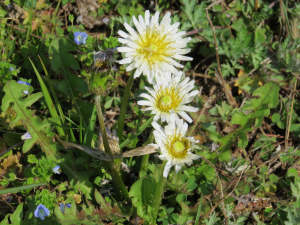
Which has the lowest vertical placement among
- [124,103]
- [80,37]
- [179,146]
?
[179,146]

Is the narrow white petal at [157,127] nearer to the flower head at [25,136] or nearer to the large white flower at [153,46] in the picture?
the large white flower at [153,46]

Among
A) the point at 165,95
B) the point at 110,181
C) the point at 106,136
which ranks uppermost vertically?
the point at 165,95

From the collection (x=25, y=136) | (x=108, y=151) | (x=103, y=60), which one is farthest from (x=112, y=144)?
(x=25, y=136)

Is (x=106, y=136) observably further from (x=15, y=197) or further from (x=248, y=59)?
(x=248, y=59)

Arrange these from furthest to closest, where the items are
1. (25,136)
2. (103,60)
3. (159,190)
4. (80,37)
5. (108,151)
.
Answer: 1. (80,37)
2. (25,136)
3. (108,151)
4. (159,190)
5. (103,60)

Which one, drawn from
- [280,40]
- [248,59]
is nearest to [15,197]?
[248,59]

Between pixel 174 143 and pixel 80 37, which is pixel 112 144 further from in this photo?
pixel 80 37

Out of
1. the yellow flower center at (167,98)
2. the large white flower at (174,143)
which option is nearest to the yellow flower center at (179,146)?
the large white flower at (174,143)

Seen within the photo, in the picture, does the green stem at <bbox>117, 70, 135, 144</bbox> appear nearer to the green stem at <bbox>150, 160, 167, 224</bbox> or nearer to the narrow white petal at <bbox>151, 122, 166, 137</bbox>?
the narrow white petal at <bbox>151, 122, 166, 137</bbox>
